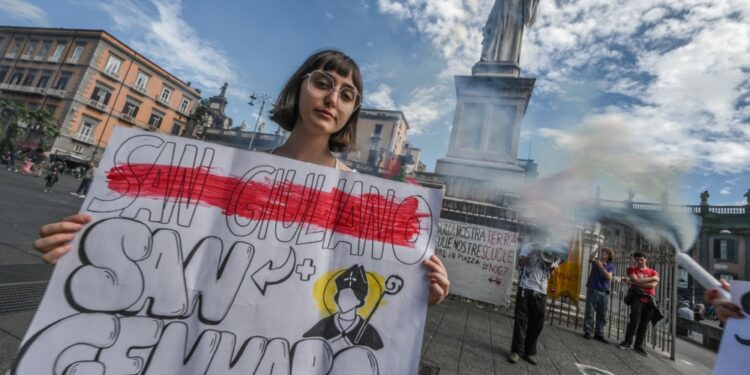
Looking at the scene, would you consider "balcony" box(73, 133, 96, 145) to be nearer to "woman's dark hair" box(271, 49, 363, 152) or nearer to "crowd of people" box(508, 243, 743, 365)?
"woman's dark hair" box(271, 49, 363, 152)

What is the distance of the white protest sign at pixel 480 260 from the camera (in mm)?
8031

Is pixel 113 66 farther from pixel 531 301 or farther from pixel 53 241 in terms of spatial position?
pixel 531 301

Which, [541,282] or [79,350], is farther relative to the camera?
[541,282]

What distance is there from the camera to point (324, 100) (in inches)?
60.7

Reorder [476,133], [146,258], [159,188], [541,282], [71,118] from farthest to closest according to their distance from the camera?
[71,118]
[476,133]
[541,282]
[159,188]
[146,258]

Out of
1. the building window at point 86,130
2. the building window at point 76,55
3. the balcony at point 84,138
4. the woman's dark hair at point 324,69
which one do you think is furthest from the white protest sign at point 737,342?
the building window at point 76,55

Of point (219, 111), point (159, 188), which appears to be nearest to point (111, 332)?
point (159, 188)

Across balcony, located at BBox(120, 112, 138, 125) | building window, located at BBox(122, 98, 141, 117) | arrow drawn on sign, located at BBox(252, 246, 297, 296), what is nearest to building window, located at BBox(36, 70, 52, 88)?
building window, located at BBox(122, 98, 141, 117)

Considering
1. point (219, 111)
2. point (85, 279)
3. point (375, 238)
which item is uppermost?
point (219, 111)

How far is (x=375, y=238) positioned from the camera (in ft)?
4.34

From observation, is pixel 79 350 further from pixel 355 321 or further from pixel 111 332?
pixel 355 321

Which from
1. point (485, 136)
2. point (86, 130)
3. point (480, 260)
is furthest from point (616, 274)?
point (86, 130)

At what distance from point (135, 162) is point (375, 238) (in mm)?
1078

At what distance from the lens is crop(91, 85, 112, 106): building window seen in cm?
3203
